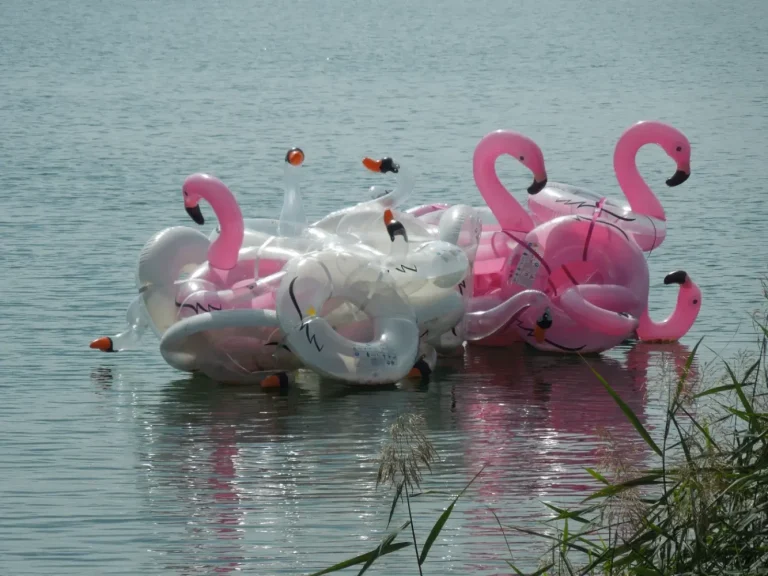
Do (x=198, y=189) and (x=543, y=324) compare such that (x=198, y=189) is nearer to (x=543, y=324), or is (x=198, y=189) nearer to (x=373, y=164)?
(x=373, y=164)

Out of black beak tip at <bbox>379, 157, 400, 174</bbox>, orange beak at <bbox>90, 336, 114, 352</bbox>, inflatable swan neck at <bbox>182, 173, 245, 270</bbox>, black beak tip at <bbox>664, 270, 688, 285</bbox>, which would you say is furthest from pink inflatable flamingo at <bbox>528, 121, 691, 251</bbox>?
orange beak at <bbox>90, 336, 114, 352</bbox>

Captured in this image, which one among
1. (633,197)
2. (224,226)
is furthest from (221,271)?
(633,197)

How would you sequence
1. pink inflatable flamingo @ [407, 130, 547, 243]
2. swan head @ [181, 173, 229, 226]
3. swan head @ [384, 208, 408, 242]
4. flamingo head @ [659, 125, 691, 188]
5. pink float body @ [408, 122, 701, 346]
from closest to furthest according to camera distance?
swan head @ [384, 208, 408, 242] < swan head @ [181, 173, 229, 226] < pink float body @ [408, 122, 701, 346] < pink inflatable flamingo @ [407, 130, 547, 243] < flamingo head @ [659, 125, 691, 188]

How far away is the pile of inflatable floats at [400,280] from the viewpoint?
1006 cm

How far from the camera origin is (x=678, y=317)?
38.5ft

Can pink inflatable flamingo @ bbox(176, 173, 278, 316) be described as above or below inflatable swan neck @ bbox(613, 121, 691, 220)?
below

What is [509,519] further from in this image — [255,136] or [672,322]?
[255,136]

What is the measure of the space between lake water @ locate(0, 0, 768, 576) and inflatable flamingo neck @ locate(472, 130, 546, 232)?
3.28 feet

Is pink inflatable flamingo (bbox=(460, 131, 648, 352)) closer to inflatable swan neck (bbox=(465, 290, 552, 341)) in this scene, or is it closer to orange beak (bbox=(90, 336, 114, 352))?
inflatable swan neck (bbox=(465, 290, 552, 341))

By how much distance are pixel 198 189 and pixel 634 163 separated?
3.36 meters

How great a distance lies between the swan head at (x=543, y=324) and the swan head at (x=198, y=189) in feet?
7.48

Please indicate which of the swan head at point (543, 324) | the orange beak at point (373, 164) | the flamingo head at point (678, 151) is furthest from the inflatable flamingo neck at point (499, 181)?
the flamingo head at point (678, 151)

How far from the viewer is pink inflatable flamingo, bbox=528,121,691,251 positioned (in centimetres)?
1185

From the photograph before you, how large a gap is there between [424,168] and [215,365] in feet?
39.6
